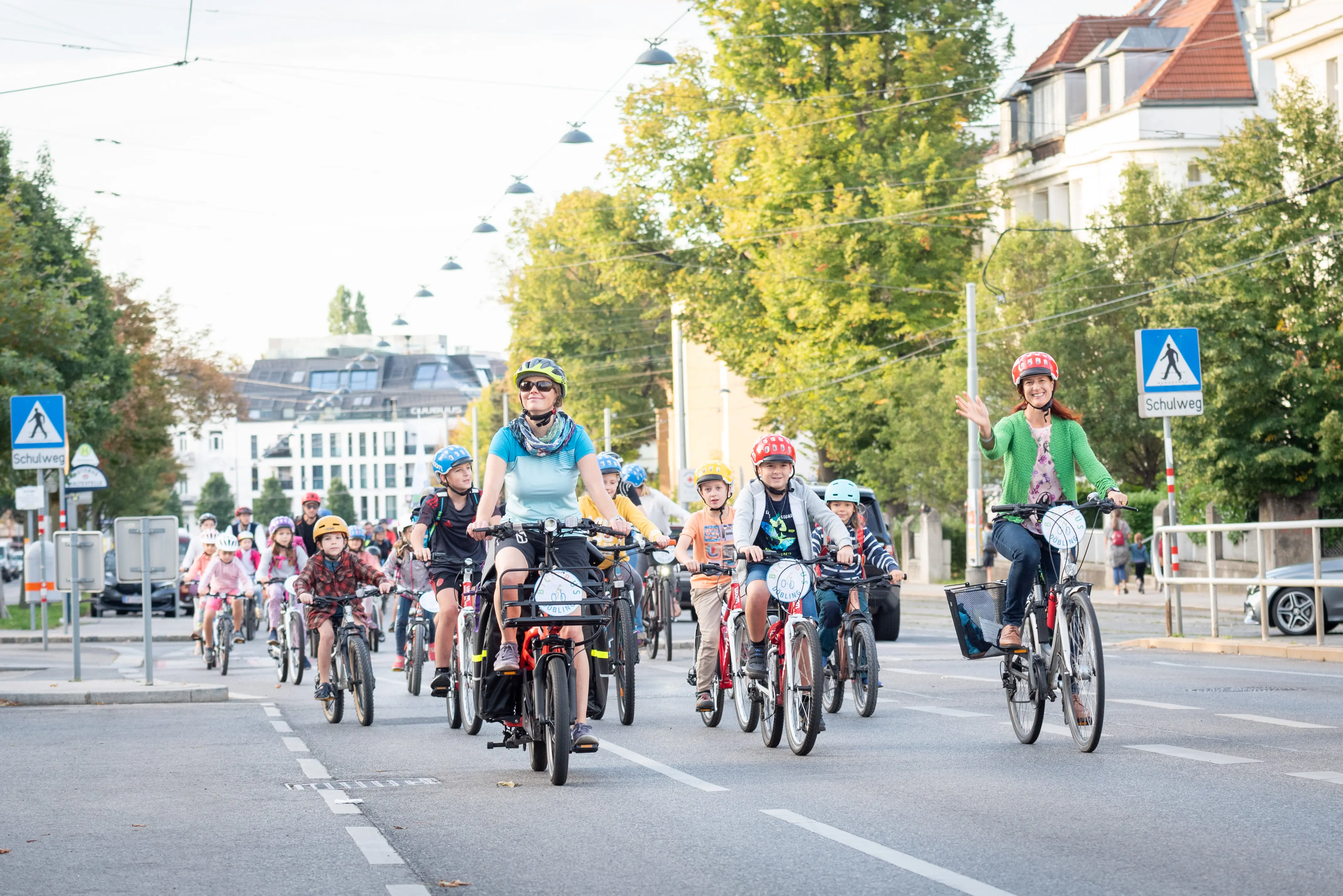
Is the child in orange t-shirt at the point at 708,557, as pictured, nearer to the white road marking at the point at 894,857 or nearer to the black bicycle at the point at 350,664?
the black bicycle at the point at 350,664

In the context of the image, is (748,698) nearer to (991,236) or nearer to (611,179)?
(611,179)

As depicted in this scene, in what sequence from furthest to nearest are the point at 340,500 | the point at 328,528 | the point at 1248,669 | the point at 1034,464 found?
the point at 340,500 < the point at 1248,669 < the point at 328,528 < the point at 1034,464

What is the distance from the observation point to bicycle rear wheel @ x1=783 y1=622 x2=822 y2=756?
35.8 ft

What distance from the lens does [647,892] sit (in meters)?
6.81

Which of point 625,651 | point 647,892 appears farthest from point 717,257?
point 647,892

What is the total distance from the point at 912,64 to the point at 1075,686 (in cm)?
3726

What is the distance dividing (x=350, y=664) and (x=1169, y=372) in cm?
1097

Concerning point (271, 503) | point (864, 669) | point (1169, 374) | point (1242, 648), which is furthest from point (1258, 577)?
point (271, 503)

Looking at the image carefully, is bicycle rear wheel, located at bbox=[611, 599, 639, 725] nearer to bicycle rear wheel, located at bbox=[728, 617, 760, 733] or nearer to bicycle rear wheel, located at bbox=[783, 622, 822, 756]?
bicycle rear wheel, located at bbox=[728, 617, 760, 733]

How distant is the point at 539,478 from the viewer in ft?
33.6

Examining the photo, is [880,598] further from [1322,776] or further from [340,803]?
[340,803]

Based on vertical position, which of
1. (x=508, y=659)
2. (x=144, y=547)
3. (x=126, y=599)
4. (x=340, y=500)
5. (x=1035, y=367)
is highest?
(x=340, y=500)

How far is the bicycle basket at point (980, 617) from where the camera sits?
11.3m

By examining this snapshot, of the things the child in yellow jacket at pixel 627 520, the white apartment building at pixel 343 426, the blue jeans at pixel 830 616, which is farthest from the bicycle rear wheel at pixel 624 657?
Answer: the white apartment building at pixel 343 426
